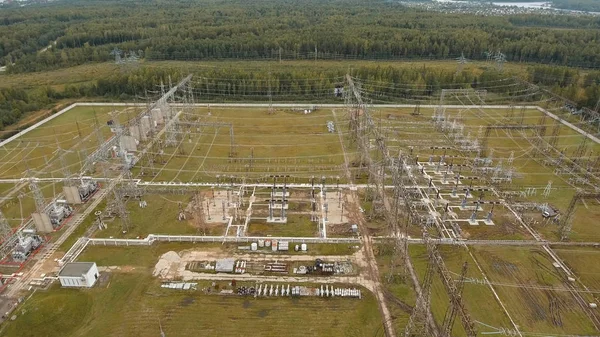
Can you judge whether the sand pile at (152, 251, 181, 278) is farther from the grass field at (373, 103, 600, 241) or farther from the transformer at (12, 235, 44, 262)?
the grass field at (373, 103, 600, 241)

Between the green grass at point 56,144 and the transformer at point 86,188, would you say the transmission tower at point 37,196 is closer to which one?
the transformer at point 86,188

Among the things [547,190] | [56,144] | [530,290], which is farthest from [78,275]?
[547,190]

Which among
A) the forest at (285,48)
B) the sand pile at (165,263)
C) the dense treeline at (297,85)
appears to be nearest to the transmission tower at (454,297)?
the sand pile at (165,263)

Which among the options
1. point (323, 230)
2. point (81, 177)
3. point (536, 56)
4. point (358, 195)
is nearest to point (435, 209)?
point (358, 195)

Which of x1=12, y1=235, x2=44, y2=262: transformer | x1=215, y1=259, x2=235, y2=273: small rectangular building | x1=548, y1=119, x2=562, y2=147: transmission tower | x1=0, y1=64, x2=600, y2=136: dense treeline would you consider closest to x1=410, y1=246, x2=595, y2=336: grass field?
x1=215, y1=259, x2=235, y2=273: small rectangular building

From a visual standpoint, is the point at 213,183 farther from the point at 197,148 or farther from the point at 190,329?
the point at 190,329
